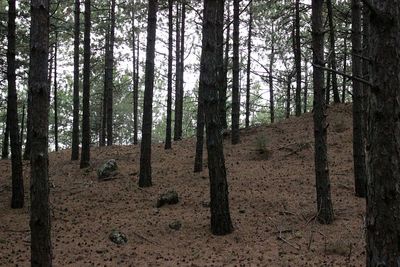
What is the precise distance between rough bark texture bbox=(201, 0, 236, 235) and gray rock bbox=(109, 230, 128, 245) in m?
2.15

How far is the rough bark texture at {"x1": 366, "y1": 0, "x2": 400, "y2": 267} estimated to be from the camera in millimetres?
3203

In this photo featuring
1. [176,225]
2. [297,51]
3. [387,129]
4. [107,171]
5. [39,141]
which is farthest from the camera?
[297,51]

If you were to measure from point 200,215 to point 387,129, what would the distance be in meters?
8.18

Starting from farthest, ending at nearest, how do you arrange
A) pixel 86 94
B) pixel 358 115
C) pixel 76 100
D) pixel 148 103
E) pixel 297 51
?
pixel 297 51
pixel 76 100
pixel 86 94
pixel 148 103
pixel 358 115

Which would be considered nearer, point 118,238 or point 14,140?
point 118,238

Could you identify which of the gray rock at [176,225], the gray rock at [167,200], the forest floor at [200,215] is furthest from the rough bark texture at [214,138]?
the gray rock at [167,200]

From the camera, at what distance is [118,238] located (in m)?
9.27

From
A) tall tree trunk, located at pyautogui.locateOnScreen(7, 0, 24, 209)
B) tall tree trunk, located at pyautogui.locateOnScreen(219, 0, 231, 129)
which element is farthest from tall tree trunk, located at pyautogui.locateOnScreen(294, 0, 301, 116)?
tall tree trunk, located at pyautogui.locateOnScreen(7, 0, 24, 209)

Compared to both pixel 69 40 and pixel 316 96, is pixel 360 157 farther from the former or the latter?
pixel 69 40

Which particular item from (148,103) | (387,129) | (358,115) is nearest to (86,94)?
(148,103)

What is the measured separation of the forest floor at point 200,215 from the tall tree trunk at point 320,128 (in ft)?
1.45

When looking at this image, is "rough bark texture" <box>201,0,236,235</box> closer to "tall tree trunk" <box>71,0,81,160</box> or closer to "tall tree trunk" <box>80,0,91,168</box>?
"tall tree trunk" <box>80,0,91,168</box>

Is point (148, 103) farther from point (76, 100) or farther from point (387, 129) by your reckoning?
point (387, 129)

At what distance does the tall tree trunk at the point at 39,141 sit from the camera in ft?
18.6
